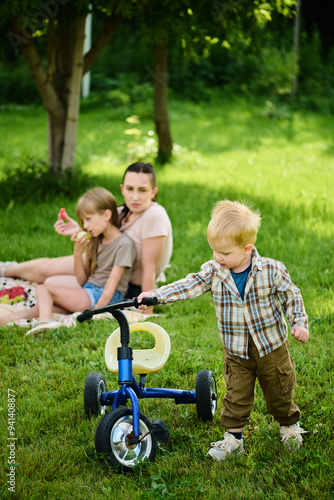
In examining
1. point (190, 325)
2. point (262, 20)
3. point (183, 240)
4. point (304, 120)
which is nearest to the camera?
point (190, 325)

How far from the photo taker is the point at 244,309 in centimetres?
251

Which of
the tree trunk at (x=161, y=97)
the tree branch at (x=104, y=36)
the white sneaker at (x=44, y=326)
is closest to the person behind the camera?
the white sneaker at (x=44, y=326)

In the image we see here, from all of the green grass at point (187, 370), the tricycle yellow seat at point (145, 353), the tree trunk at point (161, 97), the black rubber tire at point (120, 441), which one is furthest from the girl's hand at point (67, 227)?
the tree trunk at point (161, 97)

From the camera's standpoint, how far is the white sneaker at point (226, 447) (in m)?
2.58

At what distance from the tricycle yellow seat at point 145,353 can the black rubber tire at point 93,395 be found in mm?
168

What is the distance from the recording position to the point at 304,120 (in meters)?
13.6

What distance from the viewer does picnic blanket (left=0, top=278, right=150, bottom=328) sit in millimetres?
4031

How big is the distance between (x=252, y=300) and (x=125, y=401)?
74cm

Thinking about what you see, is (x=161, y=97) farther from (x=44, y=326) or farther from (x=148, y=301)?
(x=148, y=301)

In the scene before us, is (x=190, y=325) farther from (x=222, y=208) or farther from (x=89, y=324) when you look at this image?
(x=222, y=208)

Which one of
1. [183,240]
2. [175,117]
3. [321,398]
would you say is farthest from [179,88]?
[321,398]

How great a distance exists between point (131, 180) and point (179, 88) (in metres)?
13.4

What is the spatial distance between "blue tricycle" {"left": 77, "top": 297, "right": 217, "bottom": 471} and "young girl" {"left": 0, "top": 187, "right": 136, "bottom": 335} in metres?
1.22

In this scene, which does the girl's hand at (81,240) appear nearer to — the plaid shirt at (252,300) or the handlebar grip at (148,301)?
the plaid shirt at (252,300)
